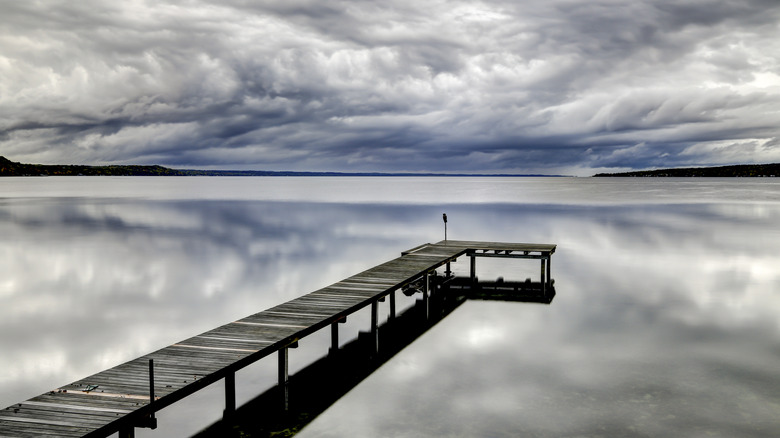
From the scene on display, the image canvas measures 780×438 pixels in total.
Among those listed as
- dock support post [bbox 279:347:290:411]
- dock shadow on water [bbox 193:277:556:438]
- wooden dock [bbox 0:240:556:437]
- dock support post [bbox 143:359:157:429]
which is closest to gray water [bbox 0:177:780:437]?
dock shadow on water [bbox 193:277:556:438]

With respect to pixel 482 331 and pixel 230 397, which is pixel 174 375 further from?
pixel 482 331

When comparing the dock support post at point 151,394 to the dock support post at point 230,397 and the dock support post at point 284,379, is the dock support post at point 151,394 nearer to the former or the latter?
the dock support post at point 230,397

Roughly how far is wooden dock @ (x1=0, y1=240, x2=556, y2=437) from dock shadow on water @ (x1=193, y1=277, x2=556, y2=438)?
39 cm

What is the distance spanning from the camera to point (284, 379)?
1179 cm

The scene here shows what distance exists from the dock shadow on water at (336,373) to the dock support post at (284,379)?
0.06 ft

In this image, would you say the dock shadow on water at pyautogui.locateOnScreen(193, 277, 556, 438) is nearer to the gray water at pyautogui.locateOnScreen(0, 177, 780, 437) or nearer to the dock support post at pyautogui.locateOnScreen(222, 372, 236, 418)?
the dock support post at pyautogui.locateOnScreen(222, 372, 236, 418)

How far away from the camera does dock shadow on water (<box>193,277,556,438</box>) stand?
11.1 metres

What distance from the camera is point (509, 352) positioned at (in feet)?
51.4

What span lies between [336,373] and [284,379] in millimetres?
2380

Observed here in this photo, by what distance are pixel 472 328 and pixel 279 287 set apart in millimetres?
10126

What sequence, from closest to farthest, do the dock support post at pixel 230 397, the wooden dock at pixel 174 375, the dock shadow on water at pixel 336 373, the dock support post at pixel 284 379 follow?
the wooden dock at pixel 174 375, the dock shadow on water at pixel 336 373, the dock support post at pixel 230 397, the dock support post at pixel 284 379

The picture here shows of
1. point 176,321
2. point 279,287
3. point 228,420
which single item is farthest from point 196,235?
point 228,420

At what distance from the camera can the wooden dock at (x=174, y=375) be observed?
7.93 metres

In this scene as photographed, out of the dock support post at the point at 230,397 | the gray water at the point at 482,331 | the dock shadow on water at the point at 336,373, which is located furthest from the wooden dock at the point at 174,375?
the gray water at the point at 482,331
